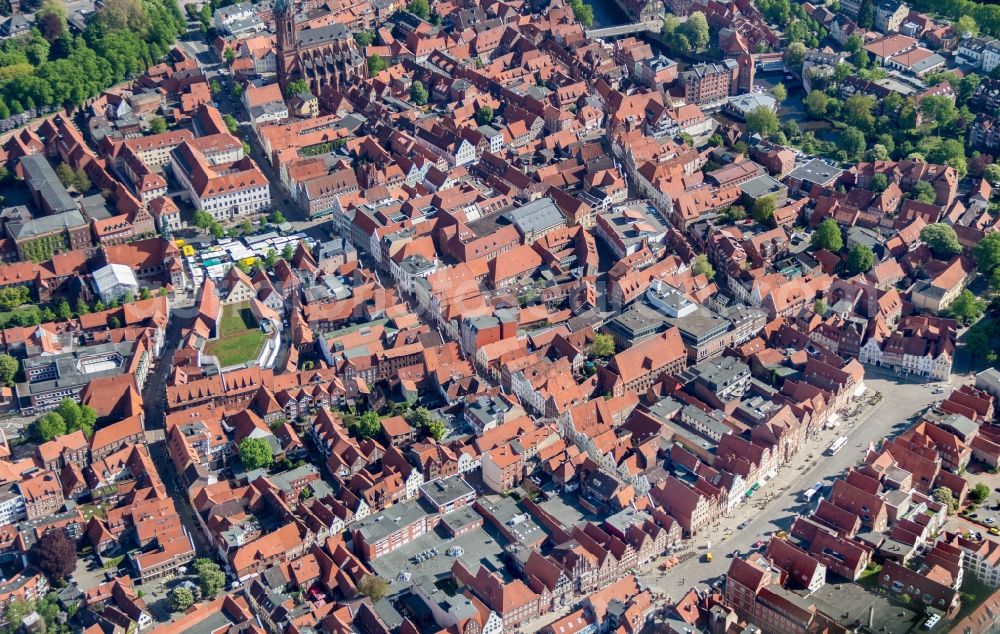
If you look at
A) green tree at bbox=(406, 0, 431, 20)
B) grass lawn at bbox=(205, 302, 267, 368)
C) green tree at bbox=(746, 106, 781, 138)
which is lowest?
grass lawn at bbox=(205, 302, 267, 368)

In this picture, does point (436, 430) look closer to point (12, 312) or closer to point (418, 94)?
point (12, 312)

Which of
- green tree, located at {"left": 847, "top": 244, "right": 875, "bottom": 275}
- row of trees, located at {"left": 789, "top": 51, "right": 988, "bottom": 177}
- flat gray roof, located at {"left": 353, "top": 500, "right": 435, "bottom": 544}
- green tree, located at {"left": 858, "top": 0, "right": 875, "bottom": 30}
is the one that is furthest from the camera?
green tree, located at {"left": 858, "top": 0, "right": 875, "bottom": 30}

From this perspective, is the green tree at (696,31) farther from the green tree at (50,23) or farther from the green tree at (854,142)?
the green tree at (50,23)

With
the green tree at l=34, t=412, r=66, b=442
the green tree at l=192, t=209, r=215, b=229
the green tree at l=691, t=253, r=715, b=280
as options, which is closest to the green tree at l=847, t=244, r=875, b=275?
the green tree at l=691, t=253, r=715, b=280

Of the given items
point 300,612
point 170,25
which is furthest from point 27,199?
point 300,612

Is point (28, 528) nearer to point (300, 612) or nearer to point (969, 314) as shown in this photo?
point (300, 612)

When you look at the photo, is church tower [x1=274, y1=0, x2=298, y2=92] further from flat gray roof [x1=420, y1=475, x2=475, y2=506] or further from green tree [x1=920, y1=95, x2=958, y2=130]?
green tree [x1=920, y1=95, x2=958, y2=130]

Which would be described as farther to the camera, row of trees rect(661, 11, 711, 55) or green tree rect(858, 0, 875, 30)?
green tree rect(858, 0, 875, 30)

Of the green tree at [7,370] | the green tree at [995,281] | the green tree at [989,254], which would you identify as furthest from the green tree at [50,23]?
the green tree at [995,281]
